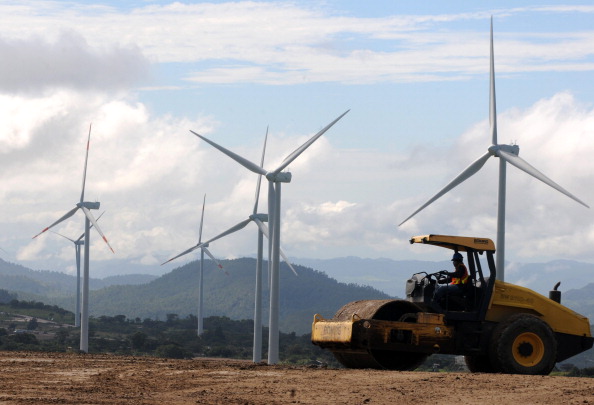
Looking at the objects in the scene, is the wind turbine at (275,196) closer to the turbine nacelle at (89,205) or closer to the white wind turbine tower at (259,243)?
the white wind turbine tower at (259,243)

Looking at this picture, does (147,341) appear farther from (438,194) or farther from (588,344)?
(588,344)

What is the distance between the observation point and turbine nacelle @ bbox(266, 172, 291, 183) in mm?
63062

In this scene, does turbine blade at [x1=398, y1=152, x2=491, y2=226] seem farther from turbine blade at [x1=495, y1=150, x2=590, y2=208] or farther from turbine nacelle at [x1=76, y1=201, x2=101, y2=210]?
turbine nacelle at [x1=76, y1=201, x2=101, y2=210]

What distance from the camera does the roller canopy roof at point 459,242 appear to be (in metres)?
26.5

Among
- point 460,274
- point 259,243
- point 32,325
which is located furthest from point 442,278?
point 32,325

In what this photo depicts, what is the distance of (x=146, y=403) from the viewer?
20.1 m

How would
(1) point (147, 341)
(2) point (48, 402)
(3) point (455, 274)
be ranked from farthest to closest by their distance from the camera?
1. (1) point (147, 341)
2. (3) point (455, 274)
3. (2) point (48, 402)

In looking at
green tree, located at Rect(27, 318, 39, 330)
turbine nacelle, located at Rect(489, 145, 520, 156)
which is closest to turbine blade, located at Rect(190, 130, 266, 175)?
turbine nacelle, located at Rect(489, 145, 520, 156)

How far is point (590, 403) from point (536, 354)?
22.0ft

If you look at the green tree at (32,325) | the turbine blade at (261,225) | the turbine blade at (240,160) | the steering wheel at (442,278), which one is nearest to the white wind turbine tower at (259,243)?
the turbine blade at (261,225)

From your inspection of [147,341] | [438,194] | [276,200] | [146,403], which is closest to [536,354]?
[146,403]

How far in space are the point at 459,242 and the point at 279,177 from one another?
122 ft

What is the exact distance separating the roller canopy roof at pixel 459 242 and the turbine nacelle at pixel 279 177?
119 ft

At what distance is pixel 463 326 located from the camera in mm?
26641
